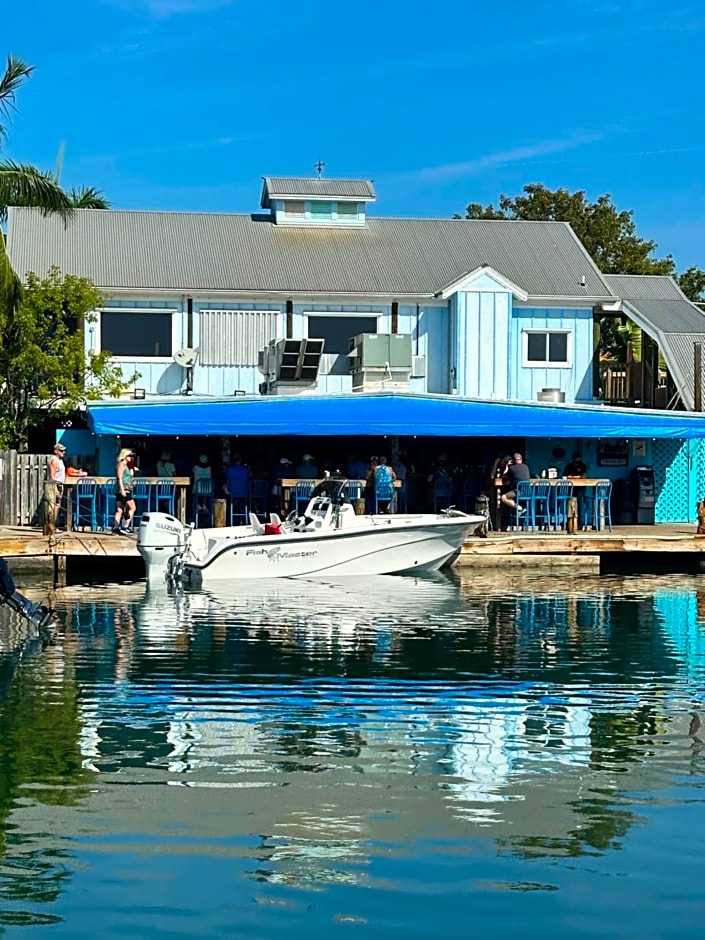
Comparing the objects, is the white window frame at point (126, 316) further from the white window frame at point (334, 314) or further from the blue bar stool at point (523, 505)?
the blue bar stool at point (523, 505)

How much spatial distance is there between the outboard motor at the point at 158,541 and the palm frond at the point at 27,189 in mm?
7298

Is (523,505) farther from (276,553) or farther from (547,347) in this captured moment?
(276,553)

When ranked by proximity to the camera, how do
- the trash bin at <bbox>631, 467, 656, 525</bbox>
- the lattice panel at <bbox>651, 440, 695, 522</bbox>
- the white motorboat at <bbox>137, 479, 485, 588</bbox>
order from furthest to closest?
the lattice panel at <bbox>651, 440, 695, 522</bbox>
the trash bin at <bbox>631, 467, 656, 525</bbox>
the white motorboat at <bbox>137, 479, 485, 588</bbox>

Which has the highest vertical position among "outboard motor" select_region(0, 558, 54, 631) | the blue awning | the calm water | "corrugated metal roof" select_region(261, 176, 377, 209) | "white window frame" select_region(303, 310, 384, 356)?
"corrugated metal roof" select_region(261, 176, 377, 209)

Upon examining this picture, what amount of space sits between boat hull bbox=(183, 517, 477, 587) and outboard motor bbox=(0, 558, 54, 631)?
461 cm

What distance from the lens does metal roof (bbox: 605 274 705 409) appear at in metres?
31.7

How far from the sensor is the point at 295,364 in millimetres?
29609

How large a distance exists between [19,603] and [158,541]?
473 centimetres

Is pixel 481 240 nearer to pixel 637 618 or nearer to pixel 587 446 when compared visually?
pixel 587 446

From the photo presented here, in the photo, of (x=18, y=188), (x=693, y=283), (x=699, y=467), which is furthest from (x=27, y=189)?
(x=693, y=283)

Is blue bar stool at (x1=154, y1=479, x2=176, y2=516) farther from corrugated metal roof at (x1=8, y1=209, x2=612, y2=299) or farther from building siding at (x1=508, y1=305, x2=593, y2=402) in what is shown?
building siding at (x1=508, y1=305, x2=593, y2=402)

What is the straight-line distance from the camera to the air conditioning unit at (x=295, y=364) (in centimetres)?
2950

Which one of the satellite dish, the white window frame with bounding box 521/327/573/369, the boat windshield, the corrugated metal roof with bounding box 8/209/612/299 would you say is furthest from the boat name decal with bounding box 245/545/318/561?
the white window frame with bounding box 521/327/573/369

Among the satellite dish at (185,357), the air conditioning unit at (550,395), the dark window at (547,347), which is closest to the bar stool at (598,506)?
the air conditioning unit at (550,395)
